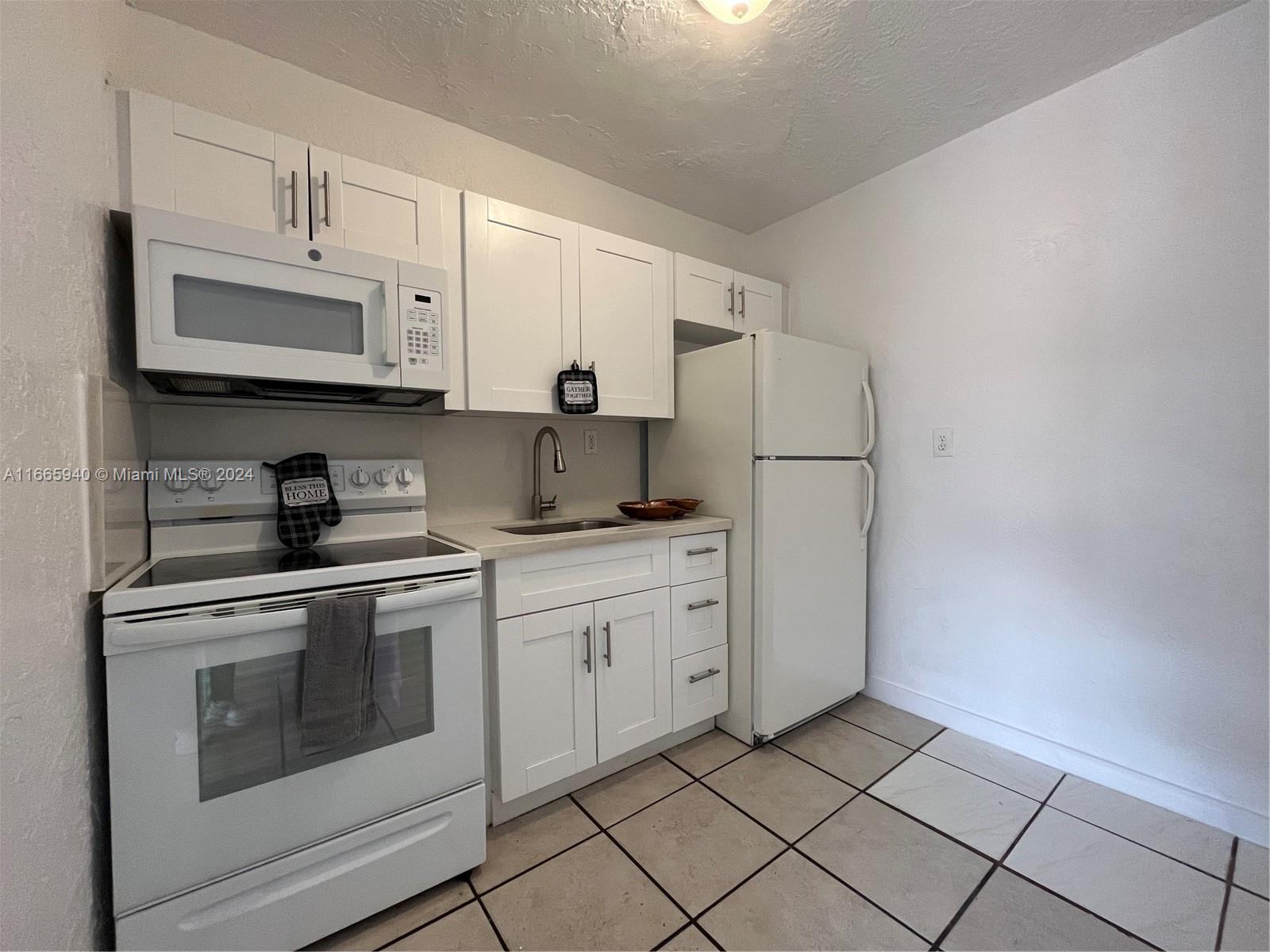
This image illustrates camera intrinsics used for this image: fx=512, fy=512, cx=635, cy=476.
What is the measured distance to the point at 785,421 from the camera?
2.01 meters

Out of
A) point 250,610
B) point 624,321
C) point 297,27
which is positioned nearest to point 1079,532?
point 624,321

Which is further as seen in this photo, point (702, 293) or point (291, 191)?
point (702, 293)

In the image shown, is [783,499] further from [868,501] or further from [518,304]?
[518,304]

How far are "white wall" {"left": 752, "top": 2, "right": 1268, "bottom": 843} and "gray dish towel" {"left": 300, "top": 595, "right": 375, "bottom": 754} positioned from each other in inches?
85.1

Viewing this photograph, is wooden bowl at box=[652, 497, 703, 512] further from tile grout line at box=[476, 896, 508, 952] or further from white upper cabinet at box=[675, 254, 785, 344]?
tile grout line at box=[476, 896, 508, 952]

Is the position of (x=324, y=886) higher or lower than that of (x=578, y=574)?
lower

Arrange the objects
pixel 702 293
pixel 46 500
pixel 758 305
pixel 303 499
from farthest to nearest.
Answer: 1. pixel 758 305
2. pixel 702 293
3. pixel 303 499
4. pixel 46 500

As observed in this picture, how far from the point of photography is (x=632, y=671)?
1802mm

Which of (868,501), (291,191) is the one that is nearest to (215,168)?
(291,191)

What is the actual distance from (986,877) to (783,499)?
123 cm

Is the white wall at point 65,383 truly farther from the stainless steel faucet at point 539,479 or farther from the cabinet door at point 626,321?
the cabinet door at point 626,321

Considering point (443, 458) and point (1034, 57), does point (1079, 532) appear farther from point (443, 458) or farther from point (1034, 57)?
point (443, 458)

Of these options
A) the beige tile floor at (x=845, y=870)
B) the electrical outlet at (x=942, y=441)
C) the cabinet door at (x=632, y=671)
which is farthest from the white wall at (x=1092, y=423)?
the cabinet door at (x=632, y=671)

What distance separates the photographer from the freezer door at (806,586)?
1986 millimetres
